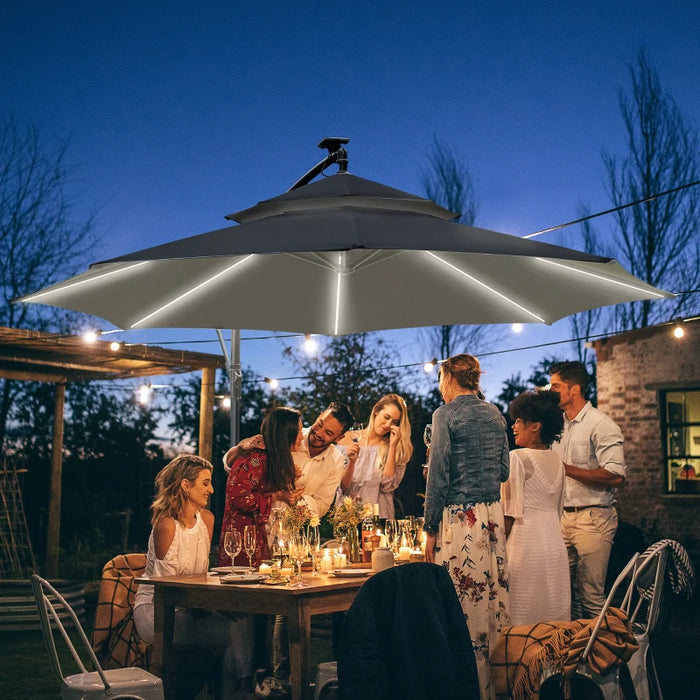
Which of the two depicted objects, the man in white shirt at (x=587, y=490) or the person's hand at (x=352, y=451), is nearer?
the man in white shirt at (x=587, y=490)

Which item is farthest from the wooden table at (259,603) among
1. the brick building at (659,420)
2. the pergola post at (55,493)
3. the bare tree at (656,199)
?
the bare tree at (656,199)

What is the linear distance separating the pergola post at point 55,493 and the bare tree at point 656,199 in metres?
10.5

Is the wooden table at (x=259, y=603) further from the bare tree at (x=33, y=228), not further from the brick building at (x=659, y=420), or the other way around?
the bare tree at (x=33, y=228)

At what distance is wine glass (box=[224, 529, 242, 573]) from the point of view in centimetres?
429

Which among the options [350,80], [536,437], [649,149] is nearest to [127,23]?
[350,80]

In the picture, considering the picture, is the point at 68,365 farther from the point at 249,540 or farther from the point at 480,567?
the point at 480,567

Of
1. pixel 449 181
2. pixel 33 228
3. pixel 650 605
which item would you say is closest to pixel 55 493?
pixel 33 228

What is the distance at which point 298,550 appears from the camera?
4160mm

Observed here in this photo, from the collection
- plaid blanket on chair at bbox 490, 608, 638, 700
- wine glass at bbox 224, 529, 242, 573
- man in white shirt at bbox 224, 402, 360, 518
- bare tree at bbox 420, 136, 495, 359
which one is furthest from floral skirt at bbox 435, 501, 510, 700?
bare tree at bbox 420, 136, 495, 359

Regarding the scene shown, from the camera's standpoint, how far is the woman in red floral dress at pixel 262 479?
467 centimetres

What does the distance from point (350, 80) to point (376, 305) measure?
13.1m

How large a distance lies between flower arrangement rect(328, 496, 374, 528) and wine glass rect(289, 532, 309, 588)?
16.5 inches

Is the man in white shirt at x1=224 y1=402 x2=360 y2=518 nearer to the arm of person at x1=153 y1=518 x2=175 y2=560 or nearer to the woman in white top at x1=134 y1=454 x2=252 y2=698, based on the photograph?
the woman in white top at x1=134 y1=454 x2=252 y2=698

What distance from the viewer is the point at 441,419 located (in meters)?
4.15
